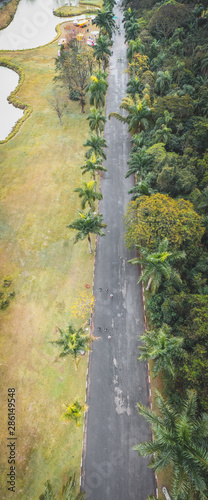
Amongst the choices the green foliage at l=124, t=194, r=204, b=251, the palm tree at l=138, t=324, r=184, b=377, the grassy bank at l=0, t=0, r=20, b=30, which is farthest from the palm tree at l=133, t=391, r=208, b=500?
the grassy bank at l=0, t=0, r=20, b=30

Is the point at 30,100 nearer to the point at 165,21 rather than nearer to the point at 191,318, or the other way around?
the point at 165,21

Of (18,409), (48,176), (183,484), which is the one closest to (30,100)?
(48,176)

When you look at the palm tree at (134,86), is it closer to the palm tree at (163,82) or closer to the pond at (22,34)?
the palm tree at (163,82)

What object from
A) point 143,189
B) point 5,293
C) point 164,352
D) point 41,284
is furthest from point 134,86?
point 164,352

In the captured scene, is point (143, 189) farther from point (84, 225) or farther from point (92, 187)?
point (84, 225)

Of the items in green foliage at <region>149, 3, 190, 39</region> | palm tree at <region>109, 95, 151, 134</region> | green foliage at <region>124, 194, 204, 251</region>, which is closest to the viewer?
green foliage at <region>124, 194, 204, 251</region>

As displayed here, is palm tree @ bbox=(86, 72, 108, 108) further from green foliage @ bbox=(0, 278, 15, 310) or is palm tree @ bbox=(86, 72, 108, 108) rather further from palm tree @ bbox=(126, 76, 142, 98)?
green foliage @ bbox=(0, 278, 15, 310)
